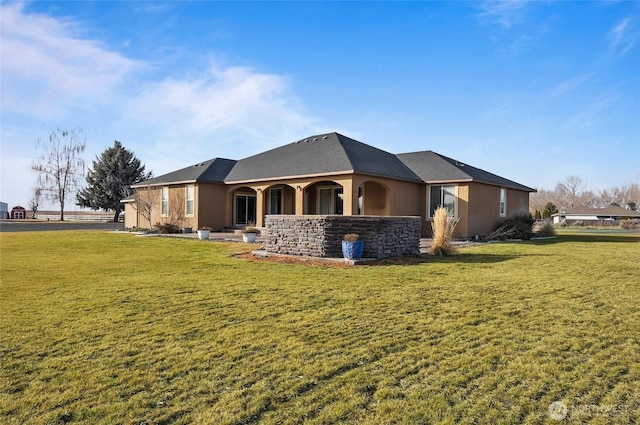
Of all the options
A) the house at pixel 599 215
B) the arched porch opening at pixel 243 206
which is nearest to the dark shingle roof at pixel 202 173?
the arched porch opening at pixel 243 206

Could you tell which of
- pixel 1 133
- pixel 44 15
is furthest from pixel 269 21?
pixel 1 133

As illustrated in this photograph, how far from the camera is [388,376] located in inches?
133

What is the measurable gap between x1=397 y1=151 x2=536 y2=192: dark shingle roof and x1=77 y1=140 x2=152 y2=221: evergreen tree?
32.2 metres

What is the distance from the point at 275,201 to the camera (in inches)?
907

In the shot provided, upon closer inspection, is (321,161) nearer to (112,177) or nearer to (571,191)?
(112,177)

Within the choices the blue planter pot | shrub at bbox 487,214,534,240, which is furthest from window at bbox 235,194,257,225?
the blue planter pot

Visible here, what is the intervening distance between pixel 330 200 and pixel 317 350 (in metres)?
17.1

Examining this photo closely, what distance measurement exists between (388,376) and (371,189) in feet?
56.1

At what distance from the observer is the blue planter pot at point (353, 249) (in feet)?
34.3

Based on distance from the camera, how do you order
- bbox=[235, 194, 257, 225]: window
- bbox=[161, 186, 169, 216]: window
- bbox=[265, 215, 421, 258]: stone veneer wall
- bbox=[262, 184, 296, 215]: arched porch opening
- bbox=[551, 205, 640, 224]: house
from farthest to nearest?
bbox=[551, 205, 640, 224]: house, bbox=[161, 186, 169, 216]: window, bbox=[235, 194, 257, 225]: window, bbox=[262, 184, 296, 215]: arched porch opening, bbox=[265, 215, 421, 258]: stone veneer wall

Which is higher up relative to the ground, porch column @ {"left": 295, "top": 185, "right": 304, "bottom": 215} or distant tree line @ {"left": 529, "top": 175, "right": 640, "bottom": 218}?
distant tree line @ {"left": 529, "top": 175, "right": 640, "bottom": 218}

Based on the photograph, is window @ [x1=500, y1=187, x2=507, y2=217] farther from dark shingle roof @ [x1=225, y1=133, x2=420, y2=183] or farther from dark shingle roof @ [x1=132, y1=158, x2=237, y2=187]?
dark shingle roof @ [x1=132, y1=158, x2=237, y2=187]

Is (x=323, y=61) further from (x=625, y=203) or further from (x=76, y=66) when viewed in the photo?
(x=625, y=203)

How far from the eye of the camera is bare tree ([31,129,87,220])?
150ft
